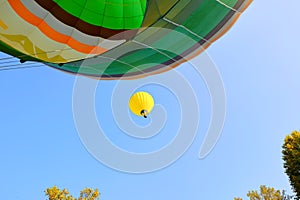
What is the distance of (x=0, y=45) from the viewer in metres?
5.02

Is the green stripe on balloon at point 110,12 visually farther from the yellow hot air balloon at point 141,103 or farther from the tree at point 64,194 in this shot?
the tree at point 64,194

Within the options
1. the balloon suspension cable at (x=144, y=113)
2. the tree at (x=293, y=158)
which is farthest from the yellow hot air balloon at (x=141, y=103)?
the tree at (x=293, y=158)

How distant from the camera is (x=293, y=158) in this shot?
12.0m

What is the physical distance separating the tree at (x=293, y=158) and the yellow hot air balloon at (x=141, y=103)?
8.55m

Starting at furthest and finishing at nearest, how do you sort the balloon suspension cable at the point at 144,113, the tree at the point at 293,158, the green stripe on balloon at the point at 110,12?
1. the tree at the point at 293,158
2. the balloon suspension cable at the point at 144,113
3. the green stripe on balloon at the point at 110,12

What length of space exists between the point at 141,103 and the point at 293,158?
892 centimetres

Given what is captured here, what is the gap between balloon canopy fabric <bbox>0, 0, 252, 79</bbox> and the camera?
15.6 feet

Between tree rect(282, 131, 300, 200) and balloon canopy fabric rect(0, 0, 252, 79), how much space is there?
8.43m

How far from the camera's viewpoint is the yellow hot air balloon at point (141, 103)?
5758 mm

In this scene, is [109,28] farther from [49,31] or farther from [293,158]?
[293,158]

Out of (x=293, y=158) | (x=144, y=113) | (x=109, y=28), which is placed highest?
(x=293, y=158)

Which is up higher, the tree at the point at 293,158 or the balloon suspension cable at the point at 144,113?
the tree at the point at 293,158

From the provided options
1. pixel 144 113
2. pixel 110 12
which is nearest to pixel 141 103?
pixel 144 113

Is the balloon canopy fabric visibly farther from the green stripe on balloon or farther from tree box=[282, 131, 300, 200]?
tree box=[282, 131, 300, 200]
